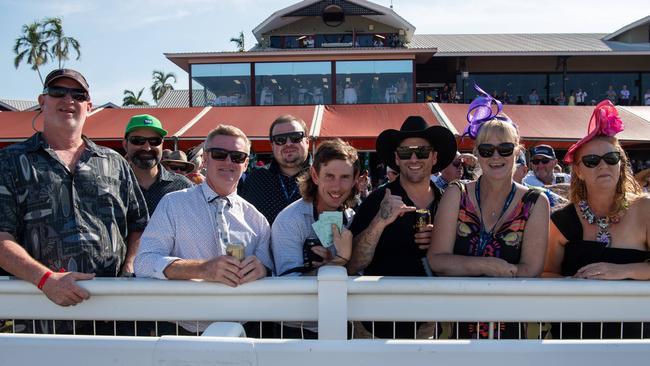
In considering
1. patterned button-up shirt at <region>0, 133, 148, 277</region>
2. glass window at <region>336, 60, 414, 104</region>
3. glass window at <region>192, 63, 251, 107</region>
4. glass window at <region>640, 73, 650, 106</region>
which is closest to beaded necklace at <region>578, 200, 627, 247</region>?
patterned button-up shirt at <region>0, 133, 148, 277</region>

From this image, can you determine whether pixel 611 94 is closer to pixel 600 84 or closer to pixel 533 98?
pixel 600 84

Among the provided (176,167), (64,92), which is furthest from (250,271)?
(176,167)

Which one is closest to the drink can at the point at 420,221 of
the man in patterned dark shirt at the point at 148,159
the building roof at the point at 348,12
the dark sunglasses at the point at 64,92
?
the dark sunglasses at the point at 64,92

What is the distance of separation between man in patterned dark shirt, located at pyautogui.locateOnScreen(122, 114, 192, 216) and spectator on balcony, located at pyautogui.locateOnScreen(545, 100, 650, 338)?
8.33 feet

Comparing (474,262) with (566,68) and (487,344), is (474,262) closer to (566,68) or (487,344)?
(487,344)

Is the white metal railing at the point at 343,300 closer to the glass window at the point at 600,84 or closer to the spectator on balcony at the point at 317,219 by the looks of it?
the spectator on balcony at the point at 317,219

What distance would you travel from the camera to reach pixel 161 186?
12.2 ft

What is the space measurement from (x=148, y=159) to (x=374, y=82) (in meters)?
16.0

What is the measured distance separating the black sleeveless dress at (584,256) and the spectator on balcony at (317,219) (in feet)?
3.43

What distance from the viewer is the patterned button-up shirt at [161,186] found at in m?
3.62

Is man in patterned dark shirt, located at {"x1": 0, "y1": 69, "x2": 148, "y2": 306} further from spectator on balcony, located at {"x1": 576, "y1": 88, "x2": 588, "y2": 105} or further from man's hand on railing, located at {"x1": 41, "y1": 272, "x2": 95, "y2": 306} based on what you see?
spectator on balcony, located at {"x1": 576, "y1": 88, "x2": 588, "y2": 105}

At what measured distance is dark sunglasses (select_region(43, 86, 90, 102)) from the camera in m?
2.63

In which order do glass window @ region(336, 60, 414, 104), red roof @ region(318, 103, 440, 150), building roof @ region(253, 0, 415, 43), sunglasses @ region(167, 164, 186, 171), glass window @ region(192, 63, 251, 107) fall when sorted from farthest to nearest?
building roof @ region(253, 0, 415, 43), glass window @ region(192, 63, 251, 107), glass window @ region(336, 60, 414, 104), red roof @ region(318, 103, 440, 150), sunglasses @ region(167, 164, 186, 171)

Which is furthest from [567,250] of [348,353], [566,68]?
[566,68]
